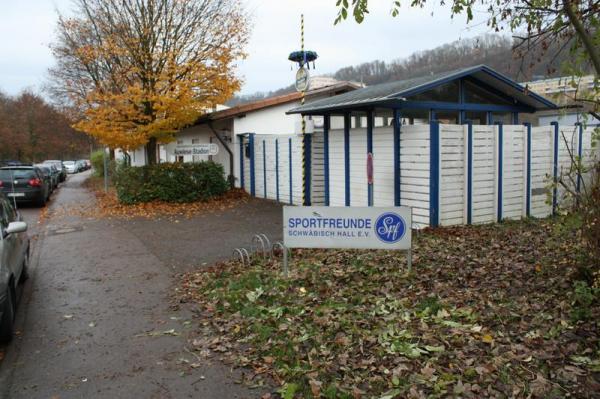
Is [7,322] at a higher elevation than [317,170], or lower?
lower

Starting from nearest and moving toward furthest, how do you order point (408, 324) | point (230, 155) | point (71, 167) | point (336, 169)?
1. point (408, 324)
2. point (336, 169)
3. point (230, 155)
4. point (71, 167)

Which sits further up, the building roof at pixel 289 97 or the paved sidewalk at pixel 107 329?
the building roof at pixel 289 97

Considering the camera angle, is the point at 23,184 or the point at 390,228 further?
the point at 23,184

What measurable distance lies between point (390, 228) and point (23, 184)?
17.2 m

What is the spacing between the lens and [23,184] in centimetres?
1978

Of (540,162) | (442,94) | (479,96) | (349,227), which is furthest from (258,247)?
(540,162)

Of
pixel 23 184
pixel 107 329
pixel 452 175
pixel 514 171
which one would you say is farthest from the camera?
pixel 23 184

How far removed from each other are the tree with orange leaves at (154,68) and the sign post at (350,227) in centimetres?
1120

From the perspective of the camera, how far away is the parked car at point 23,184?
64.1 feet

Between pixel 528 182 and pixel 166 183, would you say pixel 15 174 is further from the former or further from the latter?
pixel 528 182

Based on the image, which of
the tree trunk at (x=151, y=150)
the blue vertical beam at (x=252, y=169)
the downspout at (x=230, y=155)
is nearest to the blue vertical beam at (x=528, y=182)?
the blue vertical beam at (x=252, y=169)

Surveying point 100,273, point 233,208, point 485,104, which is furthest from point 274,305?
point 233,208

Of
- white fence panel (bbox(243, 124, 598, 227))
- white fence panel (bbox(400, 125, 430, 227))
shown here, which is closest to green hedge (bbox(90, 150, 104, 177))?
white fence panel (bbox(243, 124, 598, 227))

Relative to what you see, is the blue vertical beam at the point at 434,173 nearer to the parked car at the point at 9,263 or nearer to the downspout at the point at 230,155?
the parked car at the point at 9,263
